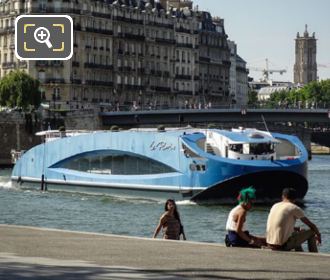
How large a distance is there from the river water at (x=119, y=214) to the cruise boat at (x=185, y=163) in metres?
0.77

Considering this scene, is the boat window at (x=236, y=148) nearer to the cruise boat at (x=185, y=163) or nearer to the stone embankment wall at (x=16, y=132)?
the cruise boat at (x=185, y=163)

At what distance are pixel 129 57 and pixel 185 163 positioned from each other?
10096cm

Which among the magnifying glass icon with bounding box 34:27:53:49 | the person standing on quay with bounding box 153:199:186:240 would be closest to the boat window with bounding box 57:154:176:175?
the person standing on quay with bounding box 153:199:186:240

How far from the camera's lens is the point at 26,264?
20.2 metres

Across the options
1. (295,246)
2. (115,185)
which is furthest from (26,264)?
(115,185)

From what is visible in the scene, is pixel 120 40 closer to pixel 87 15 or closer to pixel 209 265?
pixel 87 15

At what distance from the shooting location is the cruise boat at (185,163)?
5706 cm

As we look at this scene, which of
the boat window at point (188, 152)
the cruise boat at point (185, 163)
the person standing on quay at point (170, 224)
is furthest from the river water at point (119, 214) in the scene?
the person standing on quay at point (170, 224)

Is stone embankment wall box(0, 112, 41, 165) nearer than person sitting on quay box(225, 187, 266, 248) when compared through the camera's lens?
No

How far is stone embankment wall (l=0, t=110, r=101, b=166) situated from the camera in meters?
116

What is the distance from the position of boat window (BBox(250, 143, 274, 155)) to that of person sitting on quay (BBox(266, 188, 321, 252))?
114ft

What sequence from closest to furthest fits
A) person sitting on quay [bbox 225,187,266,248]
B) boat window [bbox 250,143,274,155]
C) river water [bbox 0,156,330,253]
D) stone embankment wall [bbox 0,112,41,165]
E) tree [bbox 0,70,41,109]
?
1. person sitting on quay [bbox 225,187,266,248]
2. river water [bbox 0,156,330,253]
3. boat window [bbox 250,143,274,155]
4. stone embankment wall [bbox 0,112,41,165]
5. tree [bbox 0,70,41,109]

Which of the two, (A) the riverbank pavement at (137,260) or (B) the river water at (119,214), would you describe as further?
(B) the river water at (119,214)

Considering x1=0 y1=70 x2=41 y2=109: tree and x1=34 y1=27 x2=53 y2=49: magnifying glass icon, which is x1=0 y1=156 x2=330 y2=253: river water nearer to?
x1=34 y1=27 x2=53 y2=49: magnifying glass icon
